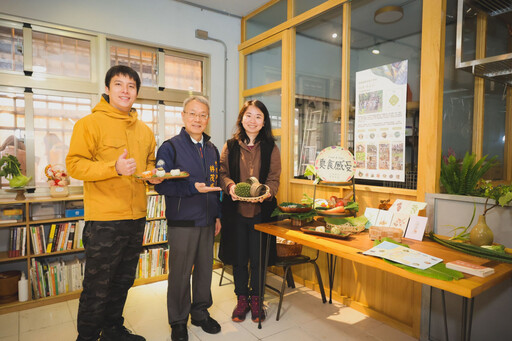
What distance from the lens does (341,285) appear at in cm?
A: 280

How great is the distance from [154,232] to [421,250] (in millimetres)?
2563

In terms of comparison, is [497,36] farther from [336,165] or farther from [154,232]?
[154,232]

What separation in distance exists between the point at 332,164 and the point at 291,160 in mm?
993

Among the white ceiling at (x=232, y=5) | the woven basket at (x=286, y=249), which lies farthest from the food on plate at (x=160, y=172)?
the white ceiling at (x=232, y=5)

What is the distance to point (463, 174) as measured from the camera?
6.50 feet

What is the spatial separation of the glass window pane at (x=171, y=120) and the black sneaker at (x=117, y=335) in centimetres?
220

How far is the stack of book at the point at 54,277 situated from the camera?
8.95 feet

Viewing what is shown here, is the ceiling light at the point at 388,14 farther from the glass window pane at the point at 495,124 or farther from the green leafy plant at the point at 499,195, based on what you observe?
the green leafy plant at the point at 499,195

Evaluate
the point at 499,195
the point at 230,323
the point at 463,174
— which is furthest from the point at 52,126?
the point at 499,195

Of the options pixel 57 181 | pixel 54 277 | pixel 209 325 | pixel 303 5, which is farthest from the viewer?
pixel 303 5

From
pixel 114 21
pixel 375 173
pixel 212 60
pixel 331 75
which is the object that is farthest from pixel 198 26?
pixel 375 173

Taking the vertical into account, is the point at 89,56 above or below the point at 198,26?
below

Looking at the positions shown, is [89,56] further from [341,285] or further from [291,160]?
[341,285]

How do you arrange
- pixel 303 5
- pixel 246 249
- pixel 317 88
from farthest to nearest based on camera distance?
pixel 303 5
pixel 317 88
pixel 246 249
